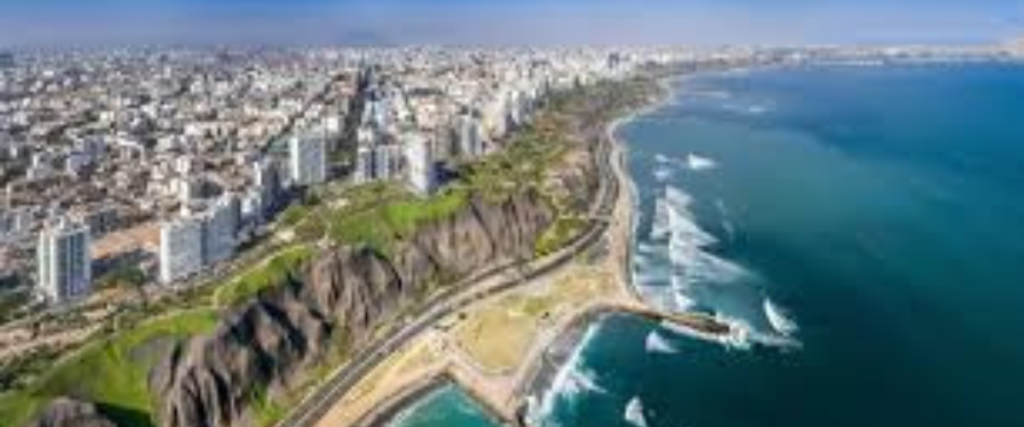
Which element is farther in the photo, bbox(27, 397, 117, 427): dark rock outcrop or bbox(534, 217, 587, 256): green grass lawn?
bbox(534, 217, 587, 256): green grass lawn

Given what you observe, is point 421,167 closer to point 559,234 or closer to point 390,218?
point 559,234

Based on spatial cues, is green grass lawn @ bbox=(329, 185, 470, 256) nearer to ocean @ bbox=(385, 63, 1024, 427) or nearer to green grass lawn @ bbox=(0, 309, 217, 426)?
ocean @ bbox=(385, 63, 1024, 427)

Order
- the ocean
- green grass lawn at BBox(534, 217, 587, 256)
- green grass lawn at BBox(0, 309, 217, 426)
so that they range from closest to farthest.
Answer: green grass lawn at BBox(0, 309, 217, 426)
the ocean
green grass lawn at BBox(534, 217, 587, 256)

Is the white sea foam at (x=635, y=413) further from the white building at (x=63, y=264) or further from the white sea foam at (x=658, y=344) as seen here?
the white building at (x=63, y=264)

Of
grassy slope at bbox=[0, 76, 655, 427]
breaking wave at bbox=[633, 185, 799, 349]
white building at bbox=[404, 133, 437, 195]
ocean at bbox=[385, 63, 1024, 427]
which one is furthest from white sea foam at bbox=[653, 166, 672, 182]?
white building at bbox=[404, 133, 437, 195]

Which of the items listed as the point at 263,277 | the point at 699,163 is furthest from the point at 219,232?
the point at 699,163

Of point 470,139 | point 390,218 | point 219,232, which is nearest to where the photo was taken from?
point 219,232
